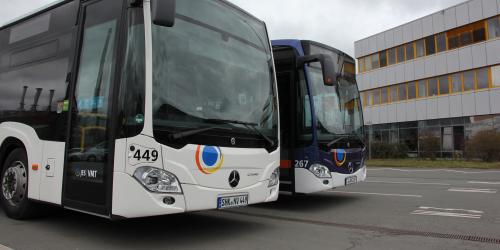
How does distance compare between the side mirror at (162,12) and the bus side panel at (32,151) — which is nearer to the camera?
the side mirror at (162,12)

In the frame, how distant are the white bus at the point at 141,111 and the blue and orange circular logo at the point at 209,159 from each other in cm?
1

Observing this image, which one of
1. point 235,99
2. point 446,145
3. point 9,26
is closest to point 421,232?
point 235,99

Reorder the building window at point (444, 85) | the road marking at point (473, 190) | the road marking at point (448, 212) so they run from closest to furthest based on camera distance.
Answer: the road marking at point (448, 212), the road marking at point (473, 190), the building window at point (444, 85)

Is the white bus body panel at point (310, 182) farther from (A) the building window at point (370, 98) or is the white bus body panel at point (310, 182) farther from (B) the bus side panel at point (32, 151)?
(A) the building window at point (370, 98)

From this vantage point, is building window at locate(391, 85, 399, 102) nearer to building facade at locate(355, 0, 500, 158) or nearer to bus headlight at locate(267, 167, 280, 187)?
building facade at locate(355, 0, 500, 158)

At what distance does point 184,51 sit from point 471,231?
4785 mm

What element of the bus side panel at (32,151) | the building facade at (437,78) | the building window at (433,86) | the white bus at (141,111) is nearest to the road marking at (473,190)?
the white bus at (141,111)

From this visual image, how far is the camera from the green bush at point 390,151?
103 feet

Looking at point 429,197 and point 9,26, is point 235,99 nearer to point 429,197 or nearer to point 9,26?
point 9,26

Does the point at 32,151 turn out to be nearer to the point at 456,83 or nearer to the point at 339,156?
the point at 339,156

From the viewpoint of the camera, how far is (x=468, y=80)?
29625mm

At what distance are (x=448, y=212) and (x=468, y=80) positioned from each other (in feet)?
81.1

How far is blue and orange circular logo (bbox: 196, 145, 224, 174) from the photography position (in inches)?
205

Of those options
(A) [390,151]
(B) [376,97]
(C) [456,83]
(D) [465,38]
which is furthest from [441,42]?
(A) [390,151]
